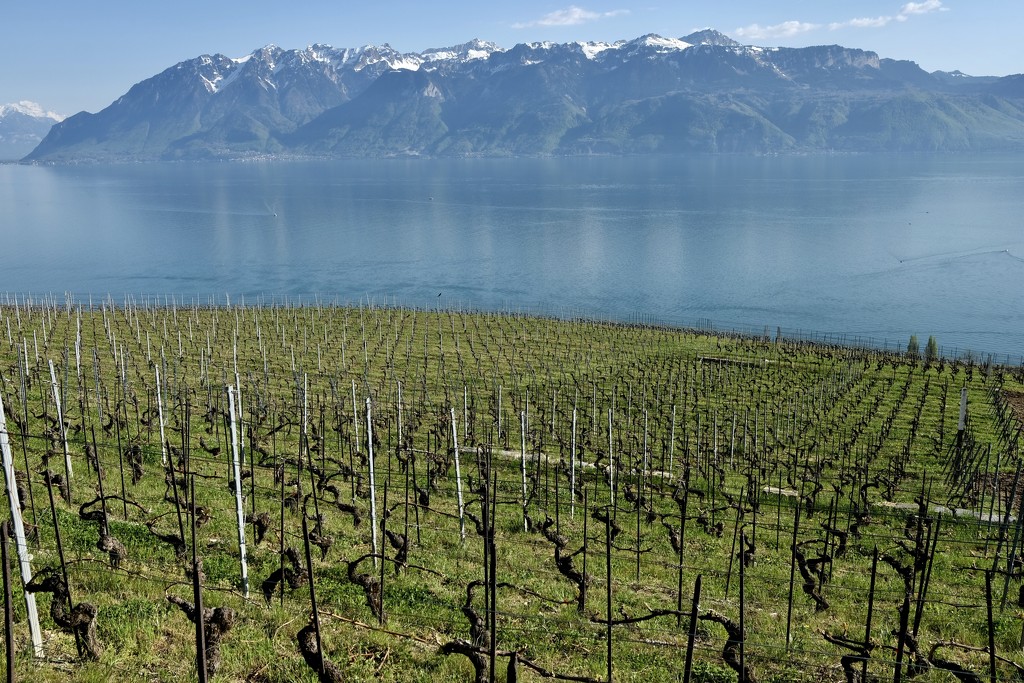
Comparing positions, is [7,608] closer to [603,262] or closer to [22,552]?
[22,552]

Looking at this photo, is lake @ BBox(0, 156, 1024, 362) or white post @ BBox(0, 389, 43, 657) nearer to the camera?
white post @ BBox(0, 389, 43, 657)

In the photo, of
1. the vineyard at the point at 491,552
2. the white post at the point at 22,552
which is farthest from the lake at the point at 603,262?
the white post at the point at 22,552

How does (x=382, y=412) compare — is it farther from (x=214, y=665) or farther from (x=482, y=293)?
(x=482, y=293)

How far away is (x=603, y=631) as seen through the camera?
388 inches

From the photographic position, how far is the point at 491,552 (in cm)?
721

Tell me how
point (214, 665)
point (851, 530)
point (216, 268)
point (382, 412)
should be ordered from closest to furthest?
point (214, 665) → point (851, 530) → point (382, 412) → point (216, 268)

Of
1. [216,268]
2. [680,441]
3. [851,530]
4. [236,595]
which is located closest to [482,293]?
[216,268]

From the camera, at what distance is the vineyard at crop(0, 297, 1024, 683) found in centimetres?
831

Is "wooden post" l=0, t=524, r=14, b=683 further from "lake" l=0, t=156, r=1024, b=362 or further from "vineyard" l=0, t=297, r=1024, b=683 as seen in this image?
"lake" l=0, t=156, r=1024, b=362

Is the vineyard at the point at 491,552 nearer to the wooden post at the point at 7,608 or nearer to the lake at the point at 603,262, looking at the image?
the wooden post at the point at 7,608

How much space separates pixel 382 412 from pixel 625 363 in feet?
65.3

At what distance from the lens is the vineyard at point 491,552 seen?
8.31m

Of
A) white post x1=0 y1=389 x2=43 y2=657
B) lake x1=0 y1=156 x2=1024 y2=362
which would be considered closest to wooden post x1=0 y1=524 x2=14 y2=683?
white post x1=0 y1=389 x2=43 y2=657

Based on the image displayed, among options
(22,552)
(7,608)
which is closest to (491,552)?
(7,608)
